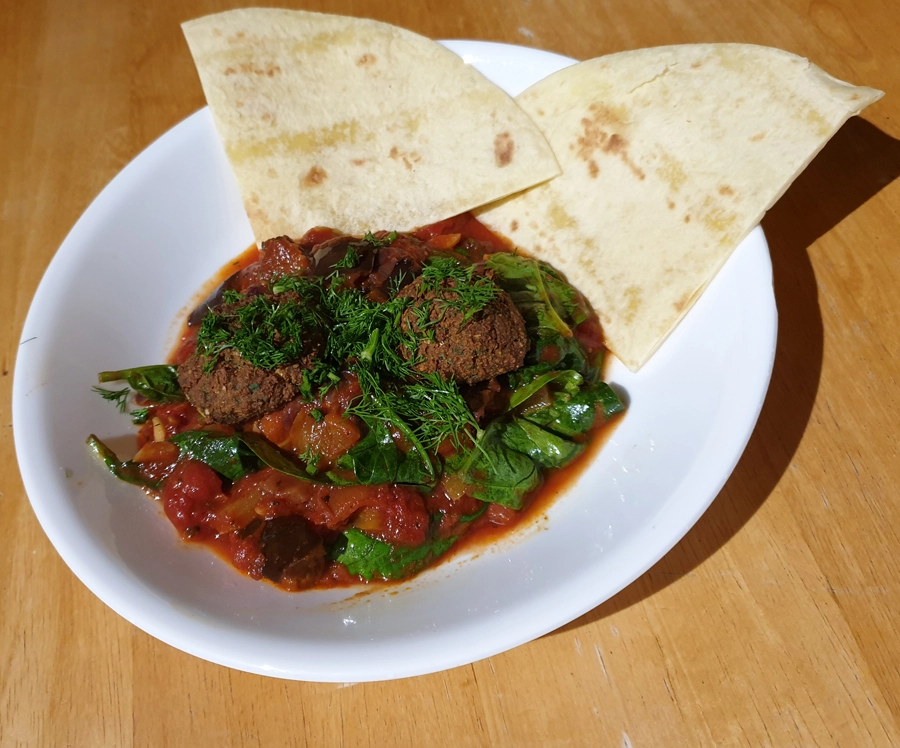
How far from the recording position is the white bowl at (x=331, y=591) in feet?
7.61

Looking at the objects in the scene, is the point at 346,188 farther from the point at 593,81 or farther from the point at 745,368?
the point at 745,368

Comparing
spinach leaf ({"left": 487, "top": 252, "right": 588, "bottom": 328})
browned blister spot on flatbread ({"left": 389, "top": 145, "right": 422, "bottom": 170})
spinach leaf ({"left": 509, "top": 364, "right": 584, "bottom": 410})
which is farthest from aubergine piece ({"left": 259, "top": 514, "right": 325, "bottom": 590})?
browned blister spot on flatbread ({"left": 389, "top": 145, "right": 422, "bottom": 170})

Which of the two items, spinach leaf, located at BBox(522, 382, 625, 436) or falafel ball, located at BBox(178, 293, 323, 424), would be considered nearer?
falafel ball, located at BBox(178, 293, 323, 424)

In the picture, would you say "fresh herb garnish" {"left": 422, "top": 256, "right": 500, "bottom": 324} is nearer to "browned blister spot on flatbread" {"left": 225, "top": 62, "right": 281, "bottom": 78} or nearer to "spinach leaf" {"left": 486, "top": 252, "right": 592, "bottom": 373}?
"spinach leaf" {"left": 486, "top": 252, "right": 592, "bottom": 373}

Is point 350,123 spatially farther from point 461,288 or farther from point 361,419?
point 361,419

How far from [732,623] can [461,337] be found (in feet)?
5.11

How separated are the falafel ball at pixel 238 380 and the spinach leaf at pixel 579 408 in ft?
3.70

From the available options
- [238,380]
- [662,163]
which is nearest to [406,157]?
[662,163]

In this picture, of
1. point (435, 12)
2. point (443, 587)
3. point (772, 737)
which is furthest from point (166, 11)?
point (772, 737)

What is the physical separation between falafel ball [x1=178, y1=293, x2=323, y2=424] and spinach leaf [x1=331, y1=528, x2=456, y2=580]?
70cm

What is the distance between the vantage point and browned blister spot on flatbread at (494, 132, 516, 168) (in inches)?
142

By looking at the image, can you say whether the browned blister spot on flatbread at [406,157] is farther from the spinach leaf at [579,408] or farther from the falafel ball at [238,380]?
the spinach leaf at [579,408]

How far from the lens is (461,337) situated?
276cm

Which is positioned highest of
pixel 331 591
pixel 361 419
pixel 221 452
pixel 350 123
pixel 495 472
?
pixel 350 123
